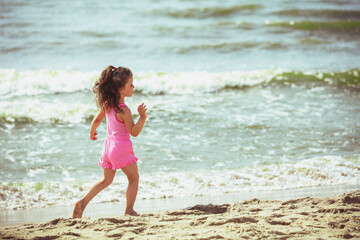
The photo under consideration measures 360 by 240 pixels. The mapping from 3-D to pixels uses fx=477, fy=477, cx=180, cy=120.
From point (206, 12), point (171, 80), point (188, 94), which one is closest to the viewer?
point (188, 94)

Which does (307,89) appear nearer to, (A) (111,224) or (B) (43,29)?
(A) (111,224)

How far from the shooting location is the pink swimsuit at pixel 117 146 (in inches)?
167

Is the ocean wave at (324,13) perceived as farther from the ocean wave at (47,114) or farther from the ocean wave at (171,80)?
the ocean wave at (47,114)

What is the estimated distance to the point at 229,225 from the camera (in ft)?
12.0

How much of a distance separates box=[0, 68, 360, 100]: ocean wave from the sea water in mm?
48

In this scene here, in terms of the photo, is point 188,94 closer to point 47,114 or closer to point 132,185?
point 47,114

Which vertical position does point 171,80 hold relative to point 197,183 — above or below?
above

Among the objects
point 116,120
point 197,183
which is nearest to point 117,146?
point 116,120

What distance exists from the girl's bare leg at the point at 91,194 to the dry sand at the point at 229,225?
0.61ft

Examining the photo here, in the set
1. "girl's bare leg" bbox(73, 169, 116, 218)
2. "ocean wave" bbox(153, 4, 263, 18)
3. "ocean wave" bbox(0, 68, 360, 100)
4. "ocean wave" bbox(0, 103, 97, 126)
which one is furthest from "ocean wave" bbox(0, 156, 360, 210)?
"ocean wave" bbox(153, 4, 263, 18)

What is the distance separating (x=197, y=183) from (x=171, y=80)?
21.9ft

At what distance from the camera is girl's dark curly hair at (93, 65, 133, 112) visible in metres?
4.24

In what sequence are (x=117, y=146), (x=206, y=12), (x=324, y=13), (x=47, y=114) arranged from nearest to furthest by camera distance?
(x=117, y=146) → (x=47, y=114) → (x=206, y=12) → (x=324, y=13)

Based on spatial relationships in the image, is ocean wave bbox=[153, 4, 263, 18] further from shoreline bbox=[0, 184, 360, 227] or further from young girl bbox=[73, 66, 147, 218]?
young girl bbox=[73, 66, 147, 218]
